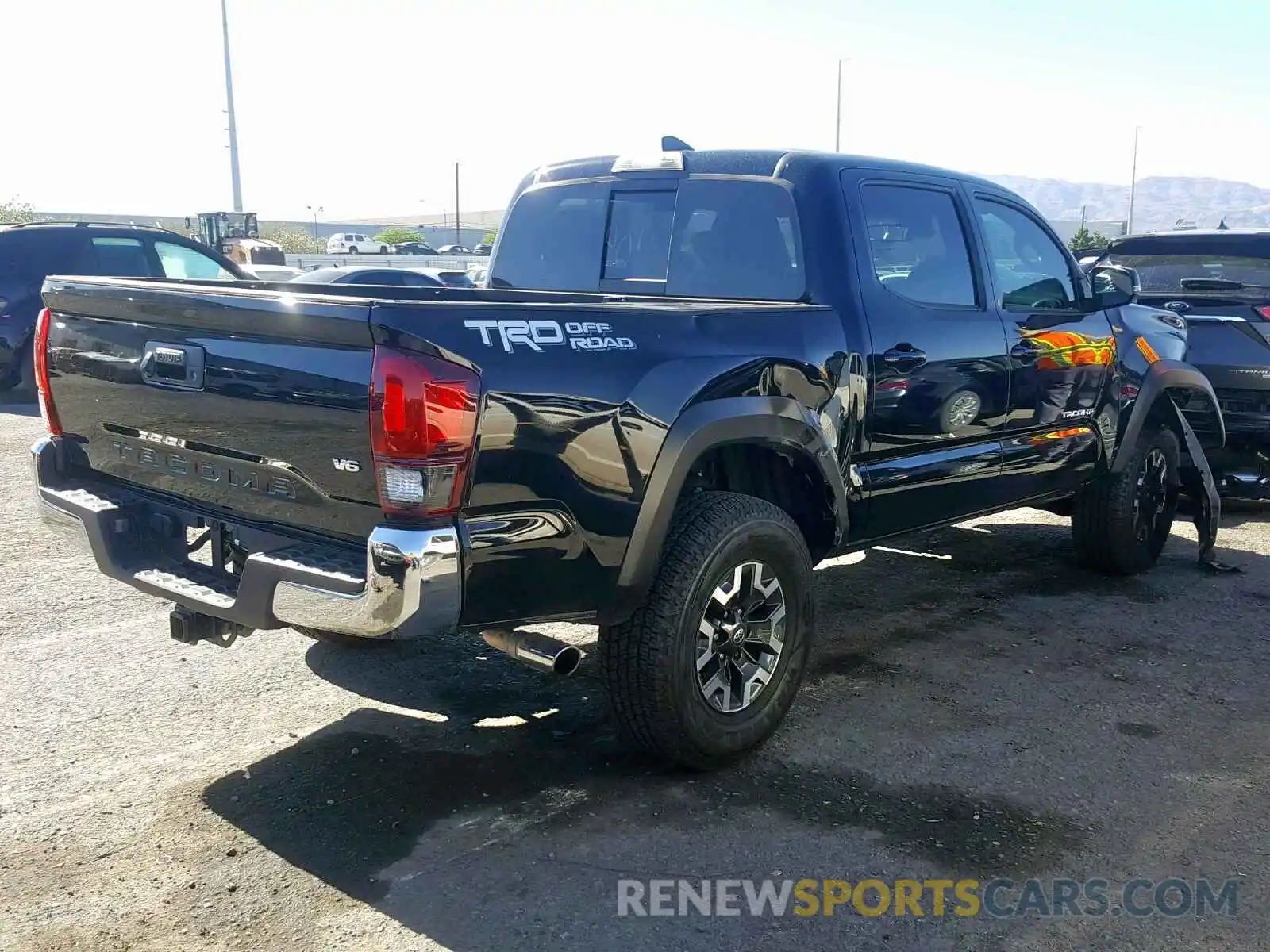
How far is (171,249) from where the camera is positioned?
1160 centimetres

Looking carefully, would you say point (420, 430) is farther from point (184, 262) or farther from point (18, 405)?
point (18, 405)

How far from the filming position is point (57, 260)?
1102 centimetres

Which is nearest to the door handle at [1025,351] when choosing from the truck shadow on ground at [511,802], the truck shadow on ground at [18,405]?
the truck shadow on ground at [511,802]

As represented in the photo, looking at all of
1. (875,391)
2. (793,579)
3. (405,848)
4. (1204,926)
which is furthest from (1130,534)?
(405,848)

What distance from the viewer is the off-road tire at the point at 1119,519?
596 cm

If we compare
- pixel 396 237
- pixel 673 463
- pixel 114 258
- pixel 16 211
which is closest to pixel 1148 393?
pixel 673 463

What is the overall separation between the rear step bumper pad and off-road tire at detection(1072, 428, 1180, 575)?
13.4 feet

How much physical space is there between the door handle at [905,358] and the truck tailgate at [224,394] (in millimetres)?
2132

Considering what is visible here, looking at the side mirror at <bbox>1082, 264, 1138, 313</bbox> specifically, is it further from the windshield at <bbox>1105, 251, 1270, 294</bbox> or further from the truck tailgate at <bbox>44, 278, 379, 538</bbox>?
the truck tailgate at <bbox>44, 278, 379, 538</bbox>

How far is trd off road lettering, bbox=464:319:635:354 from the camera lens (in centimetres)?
301

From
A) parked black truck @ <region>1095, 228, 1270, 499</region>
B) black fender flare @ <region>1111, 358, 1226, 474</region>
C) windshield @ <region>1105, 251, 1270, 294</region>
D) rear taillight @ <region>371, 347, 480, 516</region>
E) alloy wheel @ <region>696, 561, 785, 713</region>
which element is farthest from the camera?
windshield @ <region>1105, 251, 1270, 294</region>

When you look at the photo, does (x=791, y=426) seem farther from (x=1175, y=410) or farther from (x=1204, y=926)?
(x=1175, y=410)

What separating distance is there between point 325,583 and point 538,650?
2.03ft

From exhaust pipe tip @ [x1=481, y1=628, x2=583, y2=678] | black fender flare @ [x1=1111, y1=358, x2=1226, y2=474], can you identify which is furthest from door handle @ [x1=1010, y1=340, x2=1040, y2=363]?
exhaust pipe tip @ [x1=481, y1=628, x2=583, y2=678]
